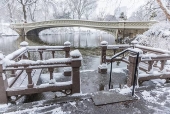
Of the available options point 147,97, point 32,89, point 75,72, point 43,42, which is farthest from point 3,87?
point 43,42

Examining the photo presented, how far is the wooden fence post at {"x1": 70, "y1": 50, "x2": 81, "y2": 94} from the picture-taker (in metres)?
3.11

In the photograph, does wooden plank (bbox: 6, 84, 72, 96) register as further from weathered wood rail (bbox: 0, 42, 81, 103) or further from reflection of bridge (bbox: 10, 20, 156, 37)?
reflection of bridge (bbox: 10, 20, 156, 37)

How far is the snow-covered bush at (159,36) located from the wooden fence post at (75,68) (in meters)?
8.46

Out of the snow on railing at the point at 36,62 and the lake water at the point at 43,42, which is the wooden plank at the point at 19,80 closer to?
the snow on railing at the point at 36,62

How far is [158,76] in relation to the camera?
403 cm

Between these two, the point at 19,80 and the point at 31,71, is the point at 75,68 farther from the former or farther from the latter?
A: the point at 19,80

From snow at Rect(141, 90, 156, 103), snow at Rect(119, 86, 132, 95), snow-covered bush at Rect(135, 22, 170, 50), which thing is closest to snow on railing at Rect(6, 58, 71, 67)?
snow at Rect(119, 86, 132, 95)

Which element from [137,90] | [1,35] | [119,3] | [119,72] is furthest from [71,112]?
[1,35]

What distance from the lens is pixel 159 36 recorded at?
969 cm

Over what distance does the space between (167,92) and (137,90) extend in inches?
31.3

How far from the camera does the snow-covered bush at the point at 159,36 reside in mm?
9209

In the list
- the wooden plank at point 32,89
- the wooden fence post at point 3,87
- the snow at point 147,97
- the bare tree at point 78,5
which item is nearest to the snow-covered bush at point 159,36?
the snow at point 147,97

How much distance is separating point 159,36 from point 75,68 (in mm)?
8917

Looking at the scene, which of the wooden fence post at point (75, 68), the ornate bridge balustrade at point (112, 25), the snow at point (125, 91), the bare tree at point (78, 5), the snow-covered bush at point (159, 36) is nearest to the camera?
the wooden fence post at point (75, 68)
